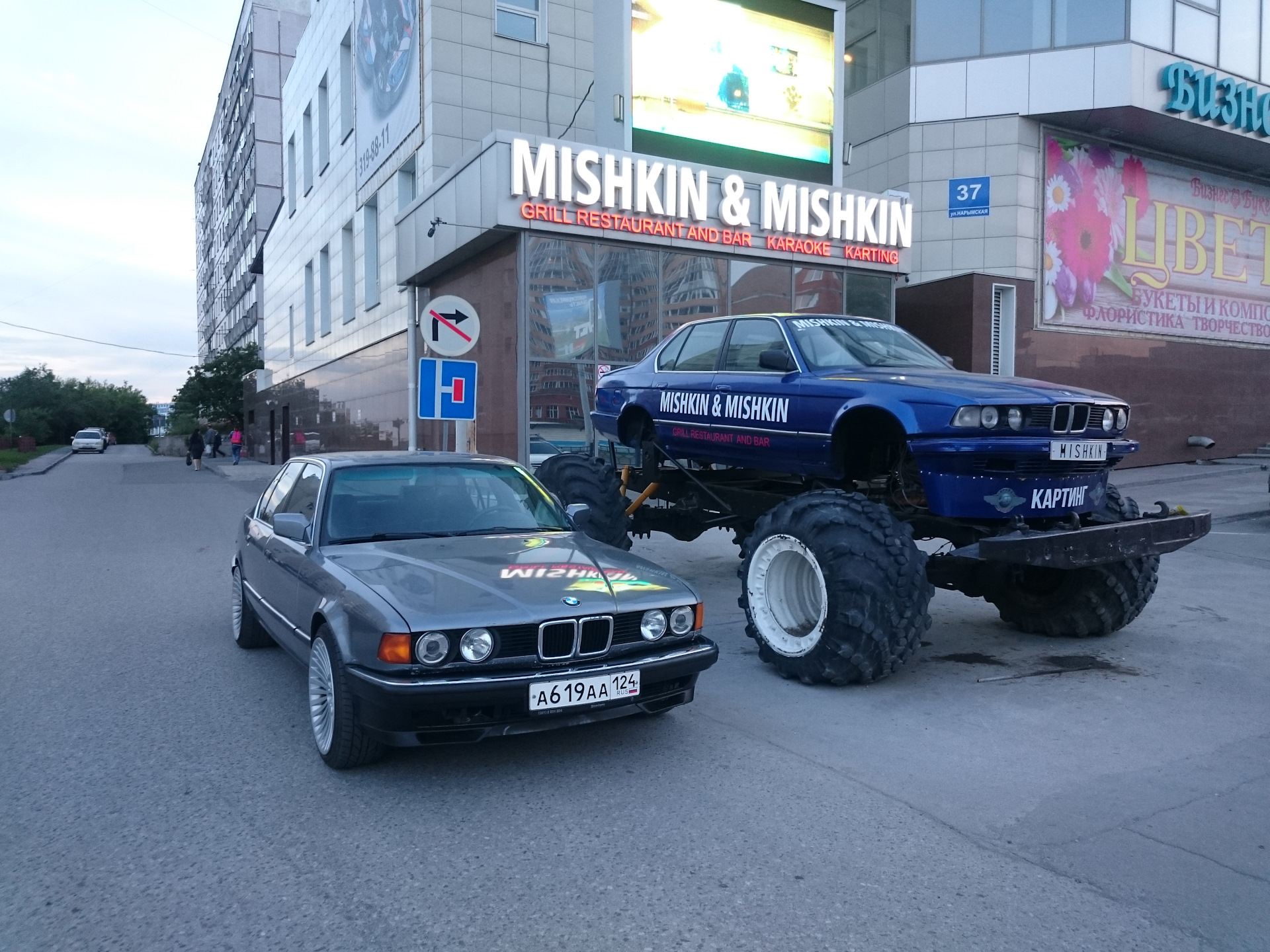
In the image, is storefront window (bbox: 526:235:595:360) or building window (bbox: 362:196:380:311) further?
building window (bbox: 362:196:380:311)

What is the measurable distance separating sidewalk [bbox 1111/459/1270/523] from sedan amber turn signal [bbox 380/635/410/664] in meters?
11.5

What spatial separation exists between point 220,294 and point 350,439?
219 feet

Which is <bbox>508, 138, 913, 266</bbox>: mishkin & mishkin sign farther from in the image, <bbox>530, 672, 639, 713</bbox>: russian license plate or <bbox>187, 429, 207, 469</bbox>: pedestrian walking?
<bbox>187, 429, 207, 469</bbox>: pedestrian walking

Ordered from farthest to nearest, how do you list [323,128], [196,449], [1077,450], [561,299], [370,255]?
1. [196,449]
2. [323,128]
3. [370,255]
4. [561,299]
5. [1077,450]

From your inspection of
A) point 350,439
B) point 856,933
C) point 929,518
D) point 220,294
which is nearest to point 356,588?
point 856,933

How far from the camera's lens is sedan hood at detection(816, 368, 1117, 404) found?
548 centimetres

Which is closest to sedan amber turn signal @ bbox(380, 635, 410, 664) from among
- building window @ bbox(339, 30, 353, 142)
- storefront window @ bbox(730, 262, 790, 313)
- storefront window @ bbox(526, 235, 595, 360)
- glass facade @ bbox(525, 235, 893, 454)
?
glass facade @ bbox(525, 235, 893, 454)

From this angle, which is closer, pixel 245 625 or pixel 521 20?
pixel 245 625

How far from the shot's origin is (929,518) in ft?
20.5

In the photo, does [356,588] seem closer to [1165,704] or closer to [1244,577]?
[1165,704]

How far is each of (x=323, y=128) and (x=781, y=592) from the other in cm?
3191

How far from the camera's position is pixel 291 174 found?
39594 mm

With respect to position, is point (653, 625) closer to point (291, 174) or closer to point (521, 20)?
point (521, 20)

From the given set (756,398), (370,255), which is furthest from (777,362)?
(370,255)
